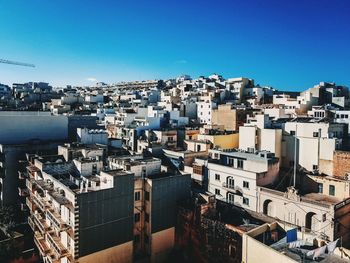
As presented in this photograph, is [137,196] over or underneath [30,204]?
over

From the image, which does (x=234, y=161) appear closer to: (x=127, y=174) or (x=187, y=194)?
(x=187, y=194)

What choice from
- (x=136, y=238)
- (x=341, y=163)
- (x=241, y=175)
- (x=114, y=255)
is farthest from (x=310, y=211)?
(x=114, y=255)

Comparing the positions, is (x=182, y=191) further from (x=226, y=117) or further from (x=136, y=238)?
(x=226, y=117)

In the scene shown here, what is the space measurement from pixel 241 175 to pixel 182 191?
30.7ft

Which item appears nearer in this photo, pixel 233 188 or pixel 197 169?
pixel 233 188

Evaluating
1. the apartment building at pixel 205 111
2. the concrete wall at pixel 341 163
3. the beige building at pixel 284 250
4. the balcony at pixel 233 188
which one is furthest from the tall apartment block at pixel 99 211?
the apartment building at pixel 205 111

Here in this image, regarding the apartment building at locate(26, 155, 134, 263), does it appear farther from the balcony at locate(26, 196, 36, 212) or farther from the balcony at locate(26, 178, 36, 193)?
the balcony at locate(26, 196, 36, 212)

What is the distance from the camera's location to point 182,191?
39.3 m

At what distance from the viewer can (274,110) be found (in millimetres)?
66500

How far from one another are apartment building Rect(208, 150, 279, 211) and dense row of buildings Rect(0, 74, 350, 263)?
15cm

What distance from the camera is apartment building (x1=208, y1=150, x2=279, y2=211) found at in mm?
Result: 42344

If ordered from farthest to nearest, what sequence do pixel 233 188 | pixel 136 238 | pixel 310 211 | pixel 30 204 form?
pixel 233 188 < pixel 30 204 < pixel 136 238 < pixel 310 211

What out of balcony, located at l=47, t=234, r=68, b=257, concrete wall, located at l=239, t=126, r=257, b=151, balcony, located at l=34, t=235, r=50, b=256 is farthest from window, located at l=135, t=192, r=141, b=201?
concrete wall, located at l=239, t=126, r=257, b=151

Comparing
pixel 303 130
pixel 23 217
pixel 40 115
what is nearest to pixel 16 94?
pixel 40 115
